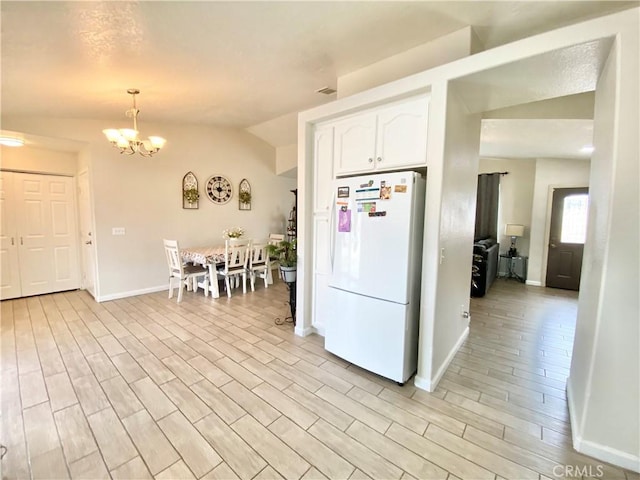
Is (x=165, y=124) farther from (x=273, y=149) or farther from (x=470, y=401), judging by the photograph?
(x=470, y=401)

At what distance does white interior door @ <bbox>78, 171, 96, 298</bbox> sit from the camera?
4.50 m

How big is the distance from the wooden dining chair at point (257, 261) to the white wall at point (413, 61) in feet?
9.87

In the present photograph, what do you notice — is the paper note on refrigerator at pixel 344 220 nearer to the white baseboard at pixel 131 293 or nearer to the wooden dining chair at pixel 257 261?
the wooden dining chair at pixel 257 261

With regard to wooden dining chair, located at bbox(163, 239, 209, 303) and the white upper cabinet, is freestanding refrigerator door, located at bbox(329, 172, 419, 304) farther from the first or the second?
wooden dining chair, located at bbox(163, 239, 209, 303)

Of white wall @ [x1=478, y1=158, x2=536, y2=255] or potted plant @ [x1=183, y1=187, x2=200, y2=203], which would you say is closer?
potted plant @ [x1=183, y1=187, x2=200, y2=203]

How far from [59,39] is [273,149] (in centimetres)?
454

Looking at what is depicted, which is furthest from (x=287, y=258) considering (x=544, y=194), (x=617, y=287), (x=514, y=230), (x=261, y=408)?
(x=544, y=194)

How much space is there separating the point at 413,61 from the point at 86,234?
5.51m

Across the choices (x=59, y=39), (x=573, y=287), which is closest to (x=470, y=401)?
(x=59, y=39)

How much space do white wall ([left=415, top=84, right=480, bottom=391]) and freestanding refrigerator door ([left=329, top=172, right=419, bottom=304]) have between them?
0.18 metres

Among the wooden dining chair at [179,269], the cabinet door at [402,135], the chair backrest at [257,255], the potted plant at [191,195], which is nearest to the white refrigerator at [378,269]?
the cabinet door at [402,135]

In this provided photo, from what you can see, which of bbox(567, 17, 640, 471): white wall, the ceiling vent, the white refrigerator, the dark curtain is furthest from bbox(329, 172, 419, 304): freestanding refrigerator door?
the dark curtain

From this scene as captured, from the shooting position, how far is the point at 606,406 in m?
1.61

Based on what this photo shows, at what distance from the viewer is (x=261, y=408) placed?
2053mm
